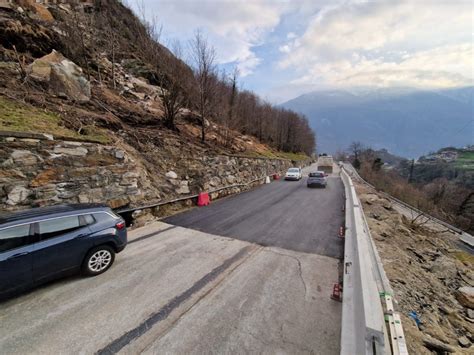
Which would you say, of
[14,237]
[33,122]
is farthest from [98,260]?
[33,122]

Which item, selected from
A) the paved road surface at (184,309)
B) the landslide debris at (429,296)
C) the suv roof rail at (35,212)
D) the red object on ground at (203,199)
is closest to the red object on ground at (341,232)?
the landslide debris at (429,296)

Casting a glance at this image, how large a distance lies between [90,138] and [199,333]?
7.99 m

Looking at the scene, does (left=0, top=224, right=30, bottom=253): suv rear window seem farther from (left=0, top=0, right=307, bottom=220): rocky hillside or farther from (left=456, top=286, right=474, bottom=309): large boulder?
(left=456, top=286, right=474, bottom=309): large boulder

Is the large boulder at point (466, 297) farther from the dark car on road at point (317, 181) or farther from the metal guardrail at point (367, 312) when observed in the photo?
the dark car on road at point (317, 181)

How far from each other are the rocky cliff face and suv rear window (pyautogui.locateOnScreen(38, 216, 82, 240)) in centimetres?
307

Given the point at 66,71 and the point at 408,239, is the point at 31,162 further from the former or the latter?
the point at 408,239

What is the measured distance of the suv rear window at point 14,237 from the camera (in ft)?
11.6

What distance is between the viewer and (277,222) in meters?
8.72

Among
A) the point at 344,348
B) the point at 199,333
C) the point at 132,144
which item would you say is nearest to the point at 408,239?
the point at 344,348

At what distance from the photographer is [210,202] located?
12.3 metres

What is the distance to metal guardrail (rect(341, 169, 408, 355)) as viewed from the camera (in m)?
2.56

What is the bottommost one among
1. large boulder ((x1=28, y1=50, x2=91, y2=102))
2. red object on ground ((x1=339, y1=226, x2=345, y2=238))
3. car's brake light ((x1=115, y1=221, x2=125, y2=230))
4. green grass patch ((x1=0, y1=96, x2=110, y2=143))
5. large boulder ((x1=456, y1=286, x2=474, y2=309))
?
large boulder ((x1=456, y1=286, x2=474, y2=309))

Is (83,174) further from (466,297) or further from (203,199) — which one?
(466,297)

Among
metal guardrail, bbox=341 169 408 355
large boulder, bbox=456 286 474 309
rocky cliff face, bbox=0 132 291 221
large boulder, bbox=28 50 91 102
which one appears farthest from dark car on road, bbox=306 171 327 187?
large boulder, bbox=28 50 91 102
